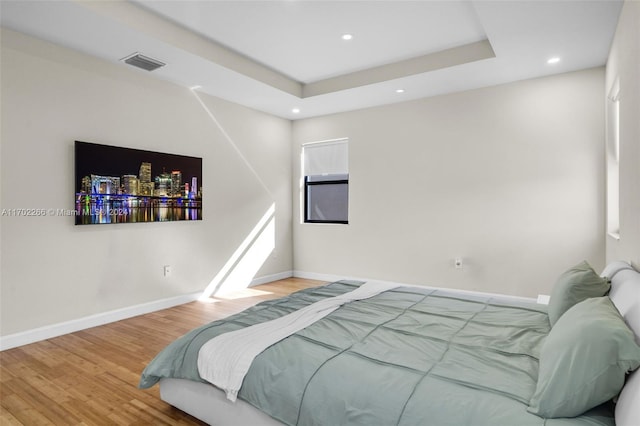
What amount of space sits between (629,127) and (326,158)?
4.12m

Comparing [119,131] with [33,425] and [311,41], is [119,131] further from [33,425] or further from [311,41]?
[33,425]

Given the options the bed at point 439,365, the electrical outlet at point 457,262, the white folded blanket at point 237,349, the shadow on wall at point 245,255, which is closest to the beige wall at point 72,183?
the shadow on wall at point 245,255

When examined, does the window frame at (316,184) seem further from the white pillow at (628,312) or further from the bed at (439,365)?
the white pillow at (628,312)

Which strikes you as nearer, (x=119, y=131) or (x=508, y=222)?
(x=119, y=131)

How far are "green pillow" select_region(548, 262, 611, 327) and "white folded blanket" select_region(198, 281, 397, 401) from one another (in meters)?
1.38

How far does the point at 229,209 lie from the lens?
527 centimetres

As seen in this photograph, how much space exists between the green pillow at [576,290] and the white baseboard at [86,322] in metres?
3.98

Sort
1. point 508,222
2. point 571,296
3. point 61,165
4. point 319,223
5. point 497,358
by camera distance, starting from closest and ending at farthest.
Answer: point 497,358
point 571,296
point 61,165
point 508,222
point 319,223

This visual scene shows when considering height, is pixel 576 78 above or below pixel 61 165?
above

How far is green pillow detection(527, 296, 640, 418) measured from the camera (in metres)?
1.18

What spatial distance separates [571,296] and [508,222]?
2.75 metres

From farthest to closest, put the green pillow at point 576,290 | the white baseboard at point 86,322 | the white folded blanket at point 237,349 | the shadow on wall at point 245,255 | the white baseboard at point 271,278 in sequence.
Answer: the white baseboard at point 271,278 → the shadow on wall at point 245,255 → the white baseboard at point 86,322 → the green pillow at point 576,290 → the white folded blanket at point 237,349

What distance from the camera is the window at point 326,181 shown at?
5949 millimetres

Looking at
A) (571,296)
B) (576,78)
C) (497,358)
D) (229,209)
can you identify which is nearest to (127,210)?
(229,209)
